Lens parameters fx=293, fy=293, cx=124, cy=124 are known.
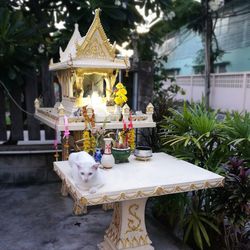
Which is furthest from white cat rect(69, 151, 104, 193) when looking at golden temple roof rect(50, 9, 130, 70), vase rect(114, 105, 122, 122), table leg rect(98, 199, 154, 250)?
golden temple roof rect(50, 9, 130, 70)

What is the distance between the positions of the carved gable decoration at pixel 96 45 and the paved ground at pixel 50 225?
1.89m

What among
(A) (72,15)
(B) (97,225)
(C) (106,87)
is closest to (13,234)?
(B) (97,225)

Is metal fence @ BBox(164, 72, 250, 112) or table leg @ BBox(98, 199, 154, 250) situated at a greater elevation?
metal fence @ BBox(164, 72, 250, 112)

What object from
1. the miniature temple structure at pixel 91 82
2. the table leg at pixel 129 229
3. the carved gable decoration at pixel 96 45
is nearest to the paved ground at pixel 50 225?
the table leg at pixel 129 229

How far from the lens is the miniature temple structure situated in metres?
3.32

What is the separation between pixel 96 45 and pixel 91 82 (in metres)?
0.51

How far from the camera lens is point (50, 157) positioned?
4.59m

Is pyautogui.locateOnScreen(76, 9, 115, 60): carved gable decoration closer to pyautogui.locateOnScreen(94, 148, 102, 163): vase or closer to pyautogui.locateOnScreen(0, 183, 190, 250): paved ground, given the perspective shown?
pyautogui.locateOnScreen(94, 148, 102, 163): vase

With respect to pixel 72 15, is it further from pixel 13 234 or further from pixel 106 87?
pixel 13 234

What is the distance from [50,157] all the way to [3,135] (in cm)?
85

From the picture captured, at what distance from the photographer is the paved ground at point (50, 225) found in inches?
115

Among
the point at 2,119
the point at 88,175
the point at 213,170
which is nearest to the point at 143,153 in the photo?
the point at 213,170

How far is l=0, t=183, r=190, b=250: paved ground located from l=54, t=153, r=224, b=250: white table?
32cm

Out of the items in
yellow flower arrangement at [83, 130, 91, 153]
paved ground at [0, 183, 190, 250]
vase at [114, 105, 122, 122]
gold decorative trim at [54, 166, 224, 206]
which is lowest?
paved ground at [0, 183, 190, 250]
